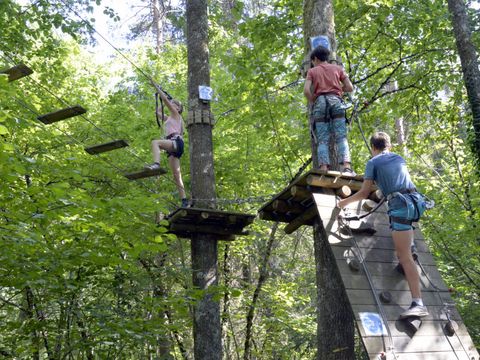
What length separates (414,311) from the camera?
387cm

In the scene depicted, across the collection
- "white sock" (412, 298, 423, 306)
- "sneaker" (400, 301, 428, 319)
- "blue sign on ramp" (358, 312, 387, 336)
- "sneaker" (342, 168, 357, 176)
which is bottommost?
"blue sign on ramp" (358, 312, 387, 336)

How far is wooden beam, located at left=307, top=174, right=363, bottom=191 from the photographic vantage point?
4.62 metres

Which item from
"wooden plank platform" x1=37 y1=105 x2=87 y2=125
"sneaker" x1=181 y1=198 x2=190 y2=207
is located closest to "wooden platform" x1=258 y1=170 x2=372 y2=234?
"sneaker" x1=181 y1=198 x2=190 y2=207

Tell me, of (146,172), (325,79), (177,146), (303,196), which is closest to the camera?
(303,196)

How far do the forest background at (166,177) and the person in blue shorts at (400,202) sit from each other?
240 centimetres

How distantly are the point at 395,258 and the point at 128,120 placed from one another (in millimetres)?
6875

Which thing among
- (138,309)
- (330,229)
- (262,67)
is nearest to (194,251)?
(138,309)

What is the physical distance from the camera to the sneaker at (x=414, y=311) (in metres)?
3.85

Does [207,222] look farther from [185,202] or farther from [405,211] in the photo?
[405,211]

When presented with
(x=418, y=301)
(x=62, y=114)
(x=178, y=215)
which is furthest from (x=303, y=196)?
(x=62, y=114)

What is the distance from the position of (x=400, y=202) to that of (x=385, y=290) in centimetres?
74

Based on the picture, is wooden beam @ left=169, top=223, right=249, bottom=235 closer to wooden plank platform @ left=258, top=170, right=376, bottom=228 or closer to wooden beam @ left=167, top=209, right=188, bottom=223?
wooden beam @ left=167, top=209, right=188, bottom=223

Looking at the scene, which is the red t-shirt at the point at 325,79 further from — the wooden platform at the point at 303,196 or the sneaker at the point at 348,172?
the wooden platform at the point at 303,196

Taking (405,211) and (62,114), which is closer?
(405,211)
